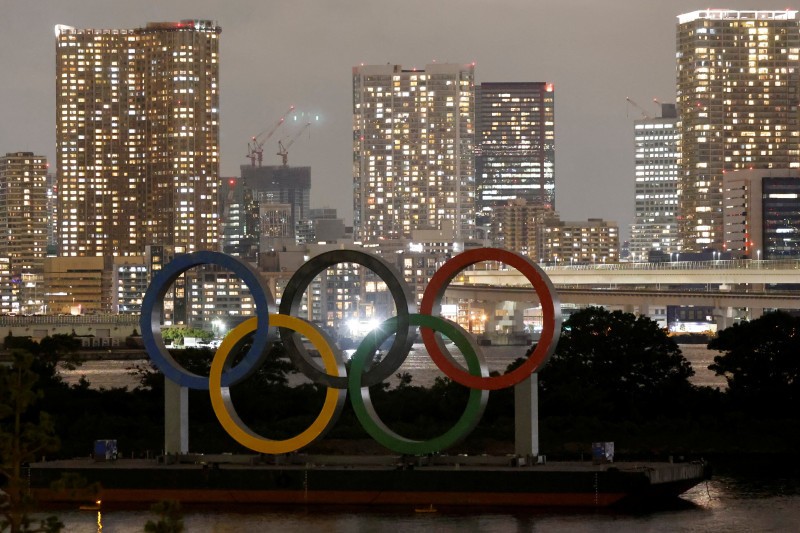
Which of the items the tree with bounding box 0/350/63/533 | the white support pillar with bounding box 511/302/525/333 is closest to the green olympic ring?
the tree with bounding box 0/350/63/533

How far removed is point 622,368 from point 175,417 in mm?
25517

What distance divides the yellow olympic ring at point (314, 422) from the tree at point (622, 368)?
Answer: 69.7ft

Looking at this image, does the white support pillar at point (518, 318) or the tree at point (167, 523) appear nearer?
the tree at point (167, 523)

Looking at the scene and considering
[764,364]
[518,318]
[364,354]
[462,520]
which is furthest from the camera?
[518,318]

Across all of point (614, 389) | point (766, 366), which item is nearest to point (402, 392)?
point (614, 389)

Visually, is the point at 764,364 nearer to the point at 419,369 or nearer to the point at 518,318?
the point at 419,369

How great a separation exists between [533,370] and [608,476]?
3.37 metres

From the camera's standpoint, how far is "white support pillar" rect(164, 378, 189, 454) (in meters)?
46.7

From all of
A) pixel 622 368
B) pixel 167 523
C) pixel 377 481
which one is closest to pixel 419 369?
pixel 622 368

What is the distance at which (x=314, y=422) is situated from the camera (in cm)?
4541

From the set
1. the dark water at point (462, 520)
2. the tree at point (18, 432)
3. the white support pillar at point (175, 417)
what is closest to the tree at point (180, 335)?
the white support pillar at point (175, 417)

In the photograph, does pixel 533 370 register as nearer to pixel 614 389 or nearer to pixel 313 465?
pixel 313 465

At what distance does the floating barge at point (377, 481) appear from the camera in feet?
145

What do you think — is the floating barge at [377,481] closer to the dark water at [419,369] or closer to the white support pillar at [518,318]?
the dark water at [419,369]
